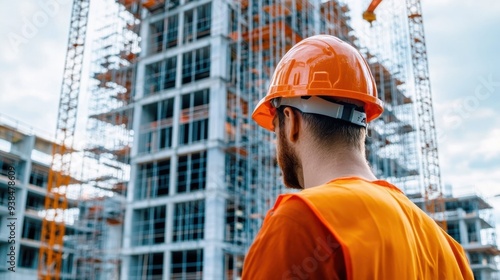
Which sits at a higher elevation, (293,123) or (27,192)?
(27,192)

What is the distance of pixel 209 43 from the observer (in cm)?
2895

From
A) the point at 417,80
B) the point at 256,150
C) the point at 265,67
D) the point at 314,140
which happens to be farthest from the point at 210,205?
the point at 314,140

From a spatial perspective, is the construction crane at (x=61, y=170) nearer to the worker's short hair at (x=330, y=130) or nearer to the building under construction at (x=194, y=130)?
the building under construction at (x=194, y=130)

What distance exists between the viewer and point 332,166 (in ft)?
4.00

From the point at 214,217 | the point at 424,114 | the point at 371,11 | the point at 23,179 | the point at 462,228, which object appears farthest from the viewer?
the point at 462,228

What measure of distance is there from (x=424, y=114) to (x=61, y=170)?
21013 mm

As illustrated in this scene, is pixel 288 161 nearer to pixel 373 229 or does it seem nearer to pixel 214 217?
pixel 373 229

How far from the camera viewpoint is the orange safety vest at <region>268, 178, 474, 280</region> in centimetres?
93

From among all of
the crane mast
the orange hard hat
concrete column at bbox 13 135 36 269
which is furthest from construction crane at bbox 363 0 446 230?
the orange hard hat

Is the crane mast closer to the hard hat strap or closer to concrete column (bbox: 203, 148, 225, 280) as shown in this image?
concrete column (bbox: 203, 148, 225, 280)

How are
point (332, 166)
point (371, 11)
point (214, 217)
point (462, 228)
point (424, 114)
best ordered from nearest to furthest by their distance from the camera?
point (332, 166) < point (214, 217) < point (371, 11) < point (424, 114) < point (462, 228)

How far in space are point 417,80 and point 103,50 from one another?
61.2 ft

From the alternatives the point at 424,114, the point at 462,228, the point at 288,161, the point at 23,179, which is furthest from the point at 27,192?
the point at 288,161

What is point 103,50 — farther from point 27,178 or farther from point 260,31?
point 27,178
